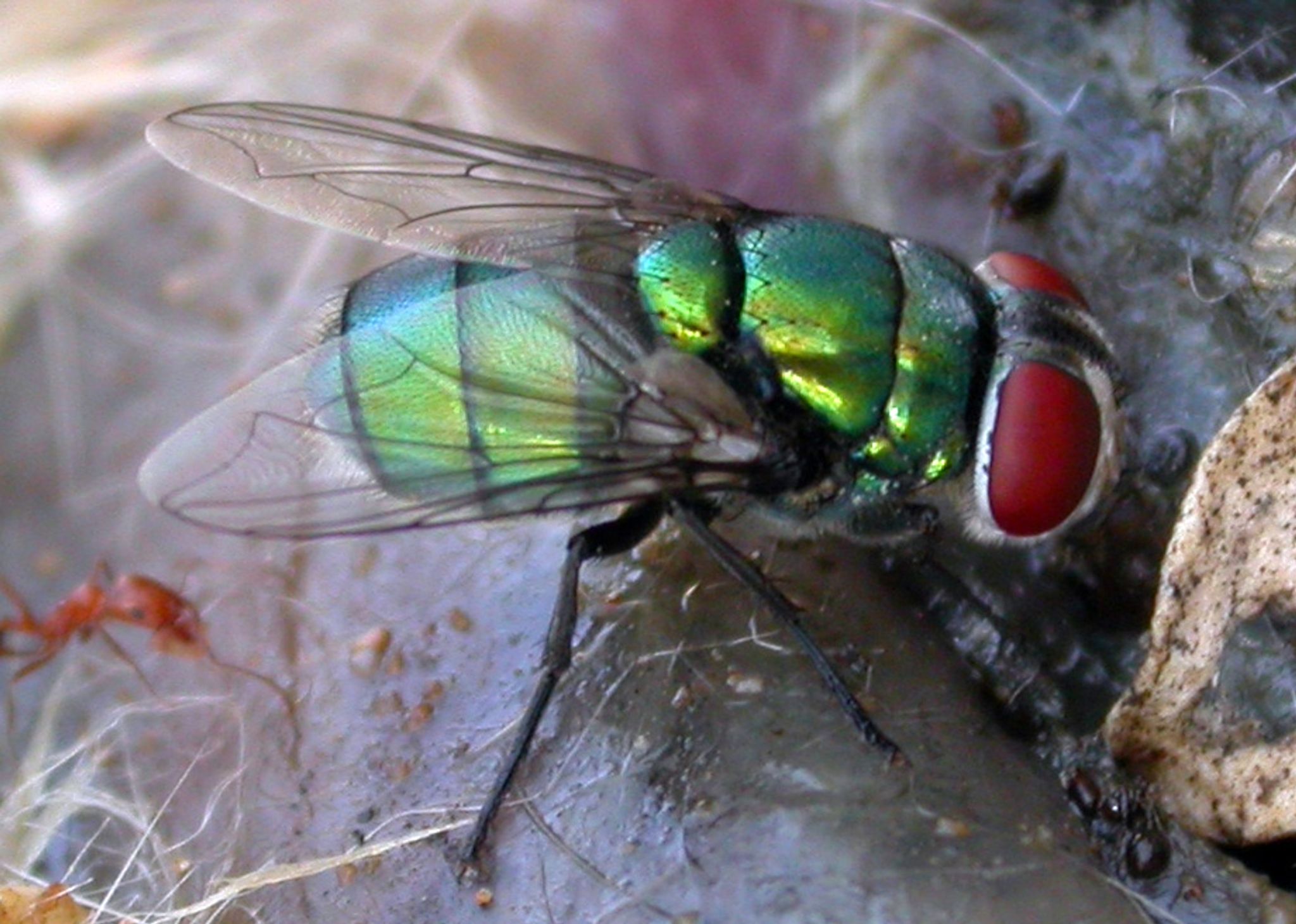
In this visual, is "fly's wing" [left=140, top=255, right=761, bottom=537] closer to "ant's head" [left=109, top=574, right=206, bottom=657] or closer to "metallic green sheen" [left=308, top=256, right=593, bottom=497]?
"metallic green sheen" [left=308, top=256, right=593, bottom=497]

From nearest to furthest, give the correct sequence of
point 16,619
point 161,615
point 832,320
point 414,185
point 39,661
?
1. point 832,320
2. point 414,185
3. point 161,615
4. point 39,661
5. point 16,619

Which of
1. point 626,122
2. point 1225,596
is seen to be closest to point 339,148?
point 626,122


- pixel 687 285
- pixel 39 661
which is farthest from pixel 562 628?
pixel 39 661

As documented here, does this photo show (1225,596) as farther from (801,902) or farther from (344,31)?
(344,31)

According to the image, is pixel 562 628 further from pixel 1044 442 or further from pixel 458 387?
pixel 1044 442

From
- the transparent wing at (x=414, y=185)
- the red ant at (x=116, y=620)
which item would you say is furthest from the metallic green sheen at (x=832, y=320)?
the red ant at (x=116, y=620)
